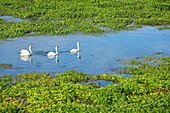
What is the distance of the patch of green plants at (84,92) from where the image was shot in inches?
597

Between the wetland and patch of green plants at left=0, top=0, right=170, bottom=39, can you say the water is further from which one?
patch of green plants at left=0, top=0, right=170, bottom=39

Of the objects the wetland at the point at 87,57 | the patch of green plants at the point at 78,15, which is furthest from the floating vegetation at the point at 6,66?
the patch of green plants at the point at 78,15

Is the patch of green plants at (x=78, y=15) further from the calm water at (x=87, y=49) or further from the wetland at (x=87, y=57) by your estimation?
the calm water at (x=87, y=49)

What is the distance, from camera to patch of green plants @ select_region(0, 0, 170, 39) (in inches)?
1117

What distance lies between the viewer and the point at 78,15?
32719 mm

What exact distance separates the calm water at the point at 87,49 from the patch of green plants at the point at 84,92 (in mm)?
1378

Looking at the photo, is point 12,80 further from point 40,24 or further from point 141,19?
point 141,19

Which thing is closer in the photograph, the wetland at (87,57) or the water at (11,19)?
Answer: the wetland at (87,57)

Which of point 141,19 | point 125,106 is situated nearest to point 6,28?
point 141,19

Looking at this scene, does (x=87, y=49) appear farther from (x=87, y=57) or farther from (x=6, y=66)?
(x=6, y=66)

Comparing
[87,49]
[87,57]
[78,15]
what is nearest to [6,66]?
[87,57]

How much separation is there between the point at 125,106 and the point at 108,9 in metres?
20.4

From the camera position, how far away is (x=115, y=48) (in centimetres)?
2439

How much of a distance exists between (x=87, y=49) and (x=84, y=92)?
7.64 metres
